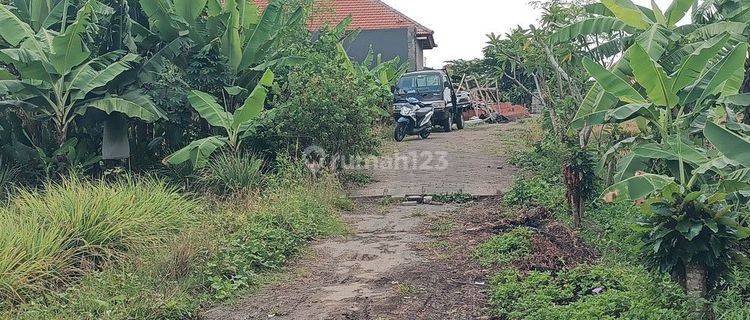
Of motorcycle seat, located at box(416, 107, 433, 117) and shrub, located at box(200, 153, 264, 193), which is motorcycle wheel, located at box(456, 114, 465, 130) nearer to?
motorcycle seat, located at box(416, 107, 433, 117)

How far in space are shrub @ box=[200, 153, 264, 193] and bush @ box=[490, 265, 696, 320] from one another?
540 centimetres

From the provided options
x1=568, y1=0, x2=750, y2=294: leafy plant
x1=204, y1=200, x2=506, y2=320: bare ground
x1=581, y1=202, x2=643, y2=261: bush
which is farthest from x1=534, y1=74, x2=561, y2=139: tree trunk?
x1=568, y1=0, x2=750, y2=294: leafy plant

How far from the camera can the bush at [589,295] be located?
531 cm

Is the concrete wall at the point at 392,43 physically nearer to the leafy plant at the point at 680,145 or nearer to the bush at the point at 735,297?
the leafy plant at the point at 680,145

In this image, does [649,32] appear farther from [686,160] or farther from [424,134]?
[424,134]

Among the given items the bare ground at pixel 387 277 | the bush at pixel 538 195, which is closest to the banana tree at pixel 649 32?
the bush at pixel 538 195

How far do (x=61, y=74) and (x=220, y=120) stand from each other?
2.40 m

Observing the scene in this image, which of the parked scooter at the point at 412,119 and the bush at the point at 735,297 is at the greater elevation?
the parked scooter at the point at 412,119

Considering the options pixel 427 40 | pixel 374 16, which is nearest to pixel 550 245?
pixel 374 16

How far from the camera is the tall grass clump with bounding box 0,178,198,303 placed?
22.1ft

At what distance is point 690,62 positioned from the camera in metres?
6.34

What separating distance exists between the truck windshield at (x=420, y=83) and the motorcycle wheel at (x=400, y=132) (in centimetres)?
268

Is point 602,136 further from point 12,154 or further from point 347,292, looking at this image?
point 12,154

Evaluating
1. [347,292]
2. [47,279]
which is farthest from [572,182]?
[47,279]
